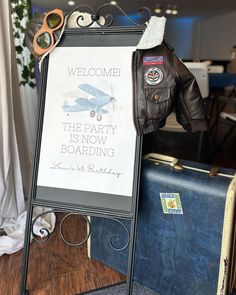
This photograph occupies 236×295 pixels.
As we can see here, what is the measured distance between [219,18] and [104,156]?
9324mm

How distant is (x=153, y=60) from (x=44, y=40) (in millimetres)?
517

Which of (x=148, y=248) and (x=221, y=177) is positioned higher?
(x=221, y=177)

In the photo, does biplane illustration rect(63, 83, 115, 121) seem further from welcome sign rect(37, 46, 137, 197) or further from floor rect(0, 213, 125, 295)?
floor rect(0, 213, 125, 295)

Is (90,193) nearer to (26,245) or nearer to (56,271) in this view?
(26,245)

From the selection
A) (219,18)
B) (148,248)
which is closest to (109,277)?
(148,248)

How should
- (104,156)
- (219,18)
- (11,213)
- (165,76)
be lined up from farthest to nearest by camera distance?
1. (219,18)
2. (11,213)
3. (104,156)
4. (165,76)

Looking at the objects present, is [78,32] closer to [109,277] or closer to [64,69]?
[64,69]

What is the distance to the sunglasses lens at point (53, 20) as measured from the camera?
50.9 inches

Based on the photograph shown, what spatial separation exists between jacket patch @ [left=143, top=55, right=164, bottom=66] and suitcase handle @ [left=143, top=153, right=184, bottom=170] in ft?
1.39

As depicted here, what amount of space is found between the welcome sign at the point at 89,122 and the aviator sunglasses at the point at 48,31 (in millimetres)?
45

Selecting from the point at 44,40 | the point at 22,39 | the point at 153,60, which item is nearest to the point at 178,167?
the point at 153,60

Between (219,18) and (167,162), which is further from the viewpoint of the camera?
(219,18)

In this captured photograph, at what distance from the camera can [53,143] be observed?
1311mm

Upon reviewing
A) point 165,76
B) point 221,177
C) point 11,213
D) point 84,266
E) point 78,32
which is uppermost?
point 78,32
